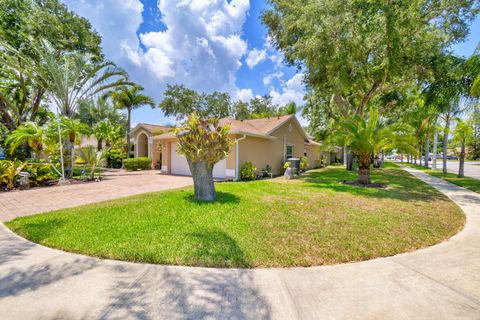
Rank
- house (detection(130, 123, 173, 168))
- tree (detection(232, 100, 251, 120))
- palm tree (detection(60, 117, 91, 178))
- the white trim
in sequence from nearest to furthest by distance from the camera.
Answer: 1. palm tree (detection(60, 117, 91, 178))
2. the white trim
3. house (detection(130, 123, 173, 168))
4. tree (detection(232, 100, 251, 120))

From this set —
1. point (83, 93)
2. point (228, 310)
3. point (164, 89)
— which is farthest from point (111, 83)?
point (164, 89)

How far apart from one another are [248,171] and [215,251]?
9.31 meters

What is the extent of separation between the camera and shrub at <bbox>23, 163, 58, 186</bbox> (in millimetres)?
10266

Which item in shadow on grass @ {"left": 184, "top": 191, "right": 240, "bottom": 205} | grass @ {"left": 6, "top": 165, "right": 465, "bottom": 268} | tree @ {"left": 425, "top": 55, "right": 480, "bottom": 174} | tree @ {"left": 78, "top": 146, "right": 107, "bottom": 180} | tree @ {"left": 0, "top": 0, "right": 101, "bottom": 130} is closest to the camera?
grass @ {"left": 6, "top": 165, "right": 465, "bottom": 268}

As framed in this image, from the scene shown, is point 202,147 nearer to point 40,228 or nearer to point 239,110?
point 40,228

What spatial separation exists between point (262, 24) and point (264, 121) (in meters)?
7.26

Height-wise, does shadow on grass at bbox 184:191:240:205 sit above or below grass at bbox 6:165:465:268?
above

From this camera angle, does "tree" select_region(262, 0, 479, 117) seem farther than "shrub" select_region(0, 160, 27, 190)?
Yes

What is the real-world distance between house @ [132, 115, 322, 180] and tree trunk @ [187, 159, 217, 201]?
3.49m

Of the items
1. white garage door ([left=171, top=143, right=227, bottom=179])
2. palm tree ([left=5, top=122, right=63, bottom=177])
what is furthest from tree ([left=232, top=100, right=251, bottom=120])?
palm tree ([left=5, top=122, right=63, bottom=177])

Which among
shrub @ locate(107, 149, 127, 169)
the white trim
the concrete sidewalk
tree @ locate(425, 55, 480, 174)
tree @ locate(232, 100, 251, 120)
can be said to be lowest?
the concrete sidewalk

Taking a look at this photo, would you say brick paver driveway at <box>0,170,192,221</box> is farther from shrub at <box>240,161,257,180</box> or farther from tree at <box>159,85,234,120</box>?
tree at <box>159,85,234,120</box>

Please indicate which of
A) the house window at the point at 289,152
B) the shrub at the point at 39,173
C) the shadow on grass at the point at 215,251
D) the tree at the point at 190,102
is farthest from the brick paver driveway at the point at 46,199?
the tree at the point at 190,102

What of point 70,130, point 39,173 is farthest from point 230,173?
point 39,173
